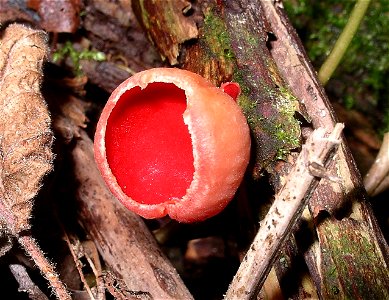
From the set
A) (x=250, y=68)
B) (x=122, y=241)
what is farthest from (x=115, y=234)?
(x=250, y=68)

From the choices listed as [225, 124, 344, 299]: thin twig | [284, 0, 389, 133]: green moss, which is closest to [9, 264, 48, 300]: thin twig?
[225, 124, 344, 299]: thin twig

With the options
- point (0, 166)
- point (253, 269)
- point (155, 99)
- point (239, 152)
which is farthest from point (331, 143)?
point (0, 166)

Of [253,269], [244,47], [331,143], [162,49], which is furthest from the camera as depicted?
[162,49]

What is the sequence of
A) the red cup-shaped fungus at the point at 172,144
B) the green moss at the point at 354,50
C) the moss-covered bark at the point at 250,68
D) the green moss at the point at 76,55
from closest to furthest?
the red cup-shaped fungus at the point at 172,144 < the moss-covered bark at the point at 250,68 < the green moss at the point at 76,55 < the green moss at the point at 354,50

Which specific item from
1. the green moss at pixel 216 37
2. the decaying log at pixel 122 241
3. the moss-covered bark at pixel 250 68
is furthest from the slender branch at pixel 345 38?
the decaying log at pixel 122 241

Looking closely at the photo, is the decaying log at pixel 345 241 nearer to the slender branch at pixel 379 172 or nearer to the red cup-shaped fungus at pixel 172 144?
the red cup-shaped fungus at pixel 172 144

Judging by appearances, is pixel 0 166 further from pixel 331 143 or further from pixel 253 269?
pixel 331 143

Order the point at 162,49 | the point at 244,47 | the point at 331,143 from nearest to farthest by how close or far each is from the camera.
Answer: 1. the point at 331,143
2. the point at 244,47
3. the point at 162,49

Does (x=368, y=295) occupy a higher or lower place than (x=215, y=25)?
lower
